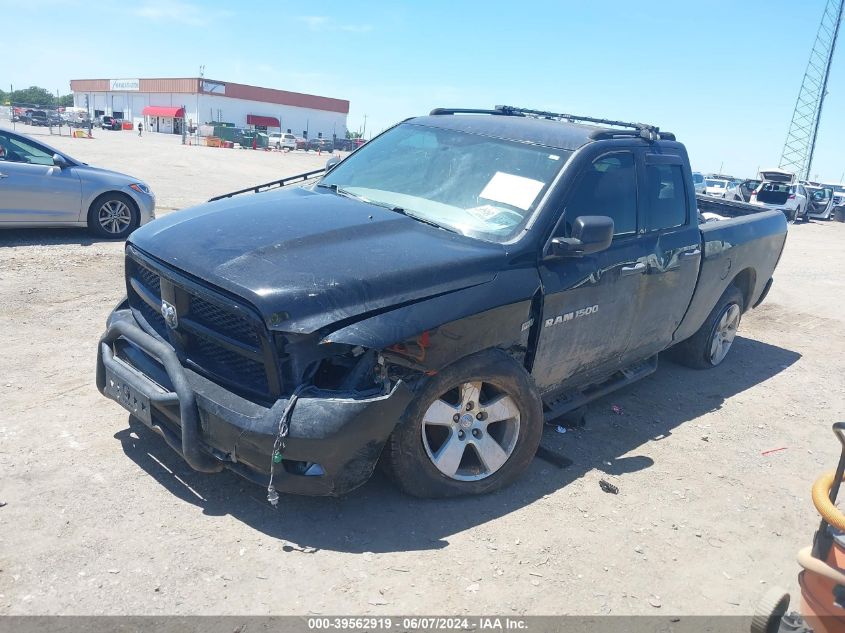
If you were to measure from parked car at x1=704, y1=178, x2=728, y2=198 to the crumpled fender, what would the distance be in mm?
27259

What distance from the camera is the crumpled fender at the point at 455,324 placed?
10.3 feet

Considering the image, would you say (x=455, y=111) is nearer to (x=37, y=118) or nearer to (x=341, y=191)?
(x=341, y=191)

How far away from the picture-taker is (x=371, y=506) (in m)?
3.62

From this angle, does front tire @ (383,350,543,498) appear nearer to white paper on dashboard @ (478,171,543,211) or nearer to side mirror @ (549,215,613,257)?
side mirror @ (549,215,613,257)

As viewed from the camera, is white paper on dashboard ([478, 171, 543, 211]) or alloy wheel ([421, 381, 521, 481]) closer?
alloy wheel ([421, 381, 521, 481])

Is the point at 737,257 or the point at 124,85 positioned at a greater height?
the point at 124,85

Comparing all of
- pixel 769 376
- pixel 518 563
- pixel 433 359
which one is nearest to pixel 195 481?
pixel 433 359

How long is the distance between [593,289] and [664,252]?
964mm

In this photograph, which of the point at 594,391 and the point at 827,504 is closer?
the point at 827,504

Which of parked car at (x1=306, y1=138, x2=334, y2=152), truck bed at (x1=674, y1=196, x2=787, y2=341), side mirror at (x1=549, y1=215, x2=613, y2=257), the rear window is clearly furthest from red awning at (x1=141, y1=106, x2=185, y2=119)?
side mirror at (x1=549, y1=215, x2=613, y2=257)

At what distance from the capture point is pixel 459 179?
4367mm

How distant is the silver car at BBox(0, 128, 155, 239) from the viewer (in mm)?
8664

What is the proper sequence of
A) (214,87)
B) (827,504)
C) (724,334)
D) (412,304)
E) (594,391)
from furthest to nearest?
(214,87)
(724,334)
(594,391)
(412,304)
(827,504)

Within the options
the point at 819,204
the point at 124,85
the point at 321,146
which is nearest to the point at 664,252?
the point at 819,204
